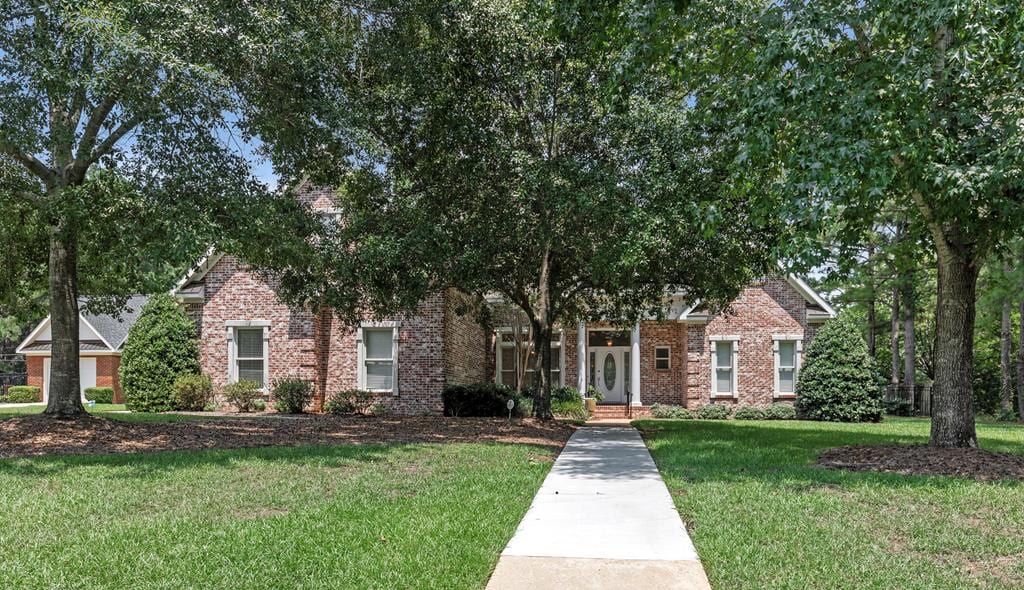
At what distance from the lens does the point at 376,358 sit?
861 inches

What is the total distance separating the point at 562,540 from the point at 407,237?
8.33 metres

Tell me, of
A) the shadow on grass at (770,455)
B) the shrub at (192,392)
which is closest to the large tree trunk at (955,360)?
the shadow on grass at (770,455)

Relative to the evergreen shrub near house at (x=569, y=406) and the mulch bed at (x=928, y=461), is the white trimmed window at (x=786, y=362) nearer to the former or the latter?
the evergreen shrub near house at (x=569, y=406)

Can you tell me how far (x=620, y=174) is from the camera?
1394cm

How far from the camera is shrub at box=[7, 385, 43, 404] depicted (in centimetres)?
3256

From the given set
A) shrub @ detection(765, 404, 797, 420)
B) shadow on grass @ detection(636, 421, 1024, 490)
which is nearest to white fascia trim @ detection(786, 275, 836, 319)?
shrub @ detection(765, 404, 797, 420)

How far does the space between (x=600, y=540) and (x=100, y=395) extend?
99.6 feet

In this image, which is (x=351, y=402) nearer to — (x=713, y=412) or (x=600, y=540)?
(x=713, y=412)

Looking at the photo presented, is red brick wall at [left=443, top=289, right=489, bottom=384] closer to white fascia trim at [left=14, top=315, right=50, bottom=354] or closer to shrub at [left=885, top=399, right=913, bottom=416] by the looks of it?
shrub at [left=885, top=399, right=913, bottom=416]

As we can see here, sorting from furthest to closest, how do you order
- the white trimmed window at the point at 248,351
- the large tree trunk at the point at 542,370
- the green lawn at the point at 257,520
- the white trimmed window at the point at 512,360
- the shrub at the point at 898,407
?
the shrub at the point at 898,407 < the white trimmed window at the point at 512,360 < the white trimmed window at the point at 248,351 < the large tree trunk at the point at 542,370 < the green lawn at the point at 257,520

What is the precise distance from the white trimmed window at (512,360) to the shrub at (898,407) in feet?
42.0

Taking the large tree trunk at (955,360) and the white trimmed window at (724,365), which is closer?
the large tree trunk at (955,360)

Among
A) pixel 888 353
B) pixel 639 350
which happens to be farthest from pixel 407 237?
pixel 888 353

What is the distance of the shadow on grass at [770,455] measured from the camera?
8586 mm
